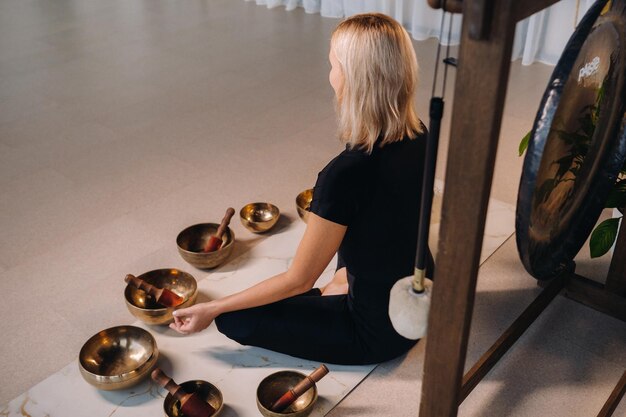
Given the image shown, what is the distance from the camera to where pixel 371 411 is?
1822mm

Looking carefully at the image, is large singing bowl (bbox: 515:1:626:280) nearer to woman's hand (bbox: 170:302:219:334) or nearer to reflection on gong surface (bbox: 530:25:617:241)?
reflection on gong surface (bbox: 530:25:617:241)

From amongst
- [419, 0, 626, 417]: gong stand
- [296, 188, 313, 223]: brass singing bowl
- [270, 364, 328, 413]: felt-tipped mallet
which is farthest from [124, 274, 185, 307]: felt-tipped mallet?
[419, 0, 626, 417]: gong stand

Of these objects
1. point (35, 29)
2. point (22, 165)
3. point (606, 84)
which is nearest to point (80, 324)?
point (22, 165)

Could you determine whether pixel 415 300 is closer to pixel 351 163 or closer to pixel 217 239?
pixel 351 163

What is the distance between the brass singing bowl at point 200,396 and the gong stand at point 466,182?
0.58m

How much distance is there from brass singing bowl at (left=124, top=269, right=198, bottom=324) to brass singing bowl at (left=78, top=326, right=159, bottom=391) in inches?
2.7

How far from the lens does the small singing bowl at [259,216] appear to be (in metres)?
2.52

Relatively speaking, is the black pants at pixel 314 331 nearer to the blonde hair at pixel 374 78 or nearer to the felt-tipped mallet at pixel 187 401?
the felt-tipped mallet at pixel 187 401

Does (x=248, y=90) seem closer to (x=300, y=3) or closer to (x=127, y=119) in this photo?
(x=127, y=119)

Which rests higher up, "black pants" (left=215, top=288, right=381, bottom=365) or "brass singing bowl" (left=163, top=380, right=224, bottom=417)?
"black pants" (left=215, top=288, right=381, bottom=365)

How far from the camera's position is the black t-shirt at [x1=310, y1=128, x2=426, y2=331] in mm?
1648

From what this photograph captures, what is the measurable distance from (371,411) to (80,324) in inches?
35.6

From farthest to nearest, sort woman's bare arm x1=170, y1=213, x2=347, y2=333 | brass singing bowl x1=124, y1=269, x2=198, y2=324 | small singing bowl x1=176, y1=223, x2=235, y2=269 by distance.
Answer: small singing bowl x1=176, y1=223, x2=235, y2=269 < brass singing bowl x1=124, y1=269, x2=198, y2=324 < woman's bare arm x1=170, y1=213, x2=347, y2=333

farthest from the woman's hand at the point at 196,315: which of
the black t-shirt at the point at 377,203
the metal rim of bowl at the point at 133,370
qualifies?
the black t-shirt at the point at 377,203
